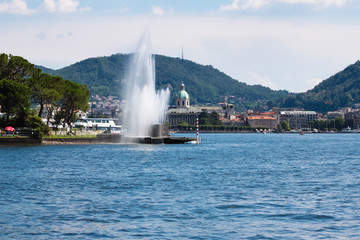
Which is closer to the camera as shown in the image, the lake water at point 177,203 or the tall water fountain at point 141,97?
the lake water at point 177,203

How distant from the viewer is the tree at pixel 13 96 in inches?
3388

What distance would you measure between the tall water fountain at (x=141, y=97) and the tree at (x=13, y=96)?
16.1 m

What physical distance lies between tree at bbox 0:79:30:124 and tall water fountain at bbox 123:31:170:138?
16083mm

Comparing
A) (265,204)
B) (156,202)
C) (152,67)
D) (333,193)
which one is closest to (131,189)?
(156,202)

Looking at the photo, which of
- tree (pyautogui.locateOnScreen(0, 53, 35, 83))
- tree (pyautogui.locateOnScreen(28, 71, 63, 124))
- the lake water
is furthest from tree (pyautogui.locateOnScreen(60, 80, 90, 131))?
the lake water

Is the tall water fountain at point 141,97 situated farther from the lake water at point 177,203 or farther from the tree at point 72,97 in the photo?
the lake water at point 177,203

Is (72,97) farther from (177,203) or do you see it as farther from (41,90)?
(177,203)

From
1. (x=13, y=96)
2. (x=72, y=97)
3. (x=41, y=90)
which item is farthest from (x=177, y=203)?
(x=72, y=97)

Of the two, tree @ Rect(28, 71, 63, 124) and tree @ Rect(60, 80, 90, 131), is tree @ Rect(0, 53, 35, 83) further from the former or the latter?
tree @ Rect(60, 80, 90, 131)

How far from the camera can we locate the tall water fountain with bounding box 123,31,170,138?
89.9 metres

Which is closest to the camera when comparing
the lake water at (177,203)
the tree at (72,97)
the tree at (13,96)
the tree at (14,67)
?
the lake water at (177,203)

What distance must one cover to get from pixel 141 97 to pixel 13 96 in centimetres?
1966

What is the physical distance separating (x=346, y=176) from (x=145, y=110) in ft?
184

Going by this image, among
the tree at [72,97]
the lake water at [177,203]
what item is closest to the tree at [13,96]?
the tree at [72,97]
